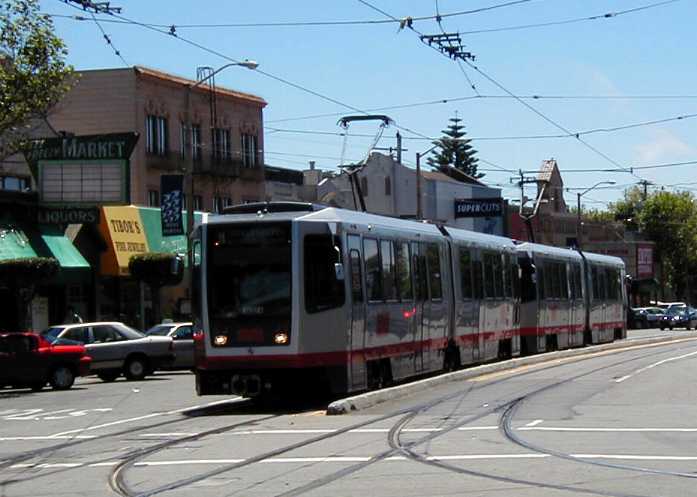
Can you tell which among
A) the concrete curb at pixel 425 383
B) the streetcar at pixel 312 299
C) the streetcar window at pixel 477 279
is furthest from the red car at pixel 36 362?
the streetcar window at pixel 477 279

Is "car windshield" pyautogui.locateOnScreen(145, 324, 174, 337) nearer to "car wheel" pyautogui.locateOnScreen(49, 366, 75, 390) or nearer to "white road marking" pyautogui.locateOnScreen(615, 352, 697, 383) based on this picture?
"car wheel" pyautogui.locateOnScreen(49, 366, 75, 390)

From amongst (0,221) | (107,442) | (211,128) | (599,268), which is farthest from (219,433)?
(211,128)

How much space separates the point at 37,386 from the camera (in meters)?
30.4

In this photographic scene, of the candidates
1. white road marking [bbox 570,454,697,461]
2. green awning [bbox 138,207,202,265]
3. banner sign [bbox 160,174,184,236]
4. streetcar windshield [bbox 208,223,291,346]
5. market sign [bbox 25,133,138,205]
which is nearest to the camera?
white road marking [bbox 570,454,697,461]

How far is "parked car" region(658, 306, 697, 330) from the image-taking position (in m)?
80.1

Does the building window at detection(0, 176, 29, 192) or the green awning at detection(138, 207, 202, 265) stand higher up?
the building window at detection(0, 176, 29, 192)

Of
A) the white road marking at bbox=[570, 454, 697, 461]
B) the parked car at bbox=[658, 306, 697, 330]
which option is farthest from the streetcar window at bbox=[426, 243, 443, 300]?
the parked car at bbox=[658, 306, 697, 330]

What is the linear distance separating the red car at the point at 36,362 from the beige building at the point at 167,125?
16839 mm

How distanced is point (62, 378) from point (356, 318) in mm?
11480

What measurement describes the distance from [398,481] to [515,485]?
1131 mm

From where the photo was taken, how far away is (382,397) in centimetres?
2138

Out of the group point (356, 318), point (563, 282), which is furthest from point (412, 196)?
point (356, 318)

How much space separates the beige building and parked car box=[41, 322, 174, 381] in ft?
43.5

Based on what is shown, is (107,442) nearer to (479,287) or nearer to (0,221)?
(479,287)
